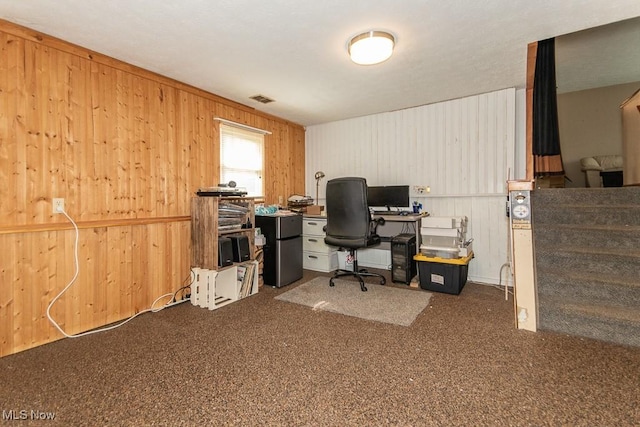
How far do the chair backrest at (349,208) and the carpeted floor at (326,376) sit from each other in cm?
110

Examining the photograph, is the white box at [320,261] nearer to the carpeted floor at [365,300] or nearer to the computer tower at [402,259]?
the carpeted floor at [365,300]

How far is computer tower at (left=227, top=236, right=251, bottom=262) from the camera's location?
317cm

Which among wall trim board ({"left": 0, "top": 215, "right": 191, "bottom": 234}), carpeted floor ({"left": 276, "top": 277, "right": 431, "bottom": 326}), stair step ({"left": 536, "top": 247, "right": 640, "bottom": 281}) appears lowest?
carpeted floor ({"left": 276, "top": 277, "right": 431, "bottom": 326})

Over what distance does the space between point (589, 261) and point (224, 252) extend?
3.24 metres

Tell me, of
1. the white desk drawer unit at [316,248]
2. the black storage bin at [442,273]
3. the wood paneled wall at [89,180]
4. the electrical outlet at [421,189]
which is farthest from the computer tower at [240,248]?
the electrical outlet at [421,189]

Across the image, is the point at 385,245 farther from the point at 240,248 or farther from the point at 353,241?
the point at 240,248

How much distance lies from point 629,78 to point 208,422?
593cm

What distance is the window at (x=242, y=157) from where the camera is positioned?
12.1 feet

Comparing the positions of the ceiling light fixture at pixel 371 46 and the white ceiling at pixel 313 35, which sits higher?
the white ceiling at pixel 313 35

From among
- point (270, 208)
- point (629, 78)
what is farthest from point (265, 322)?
point (629, 78)

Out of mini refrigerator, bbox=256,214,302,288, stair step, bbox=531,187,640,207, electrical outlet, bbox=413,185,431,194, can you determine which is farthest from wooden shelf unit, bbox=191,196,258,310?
stair step, bbox=531,187,640,207

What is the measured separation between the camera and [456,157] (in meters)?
3.89

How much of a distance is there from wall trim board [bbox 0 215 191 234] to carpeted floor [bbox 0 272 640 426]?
86 centimetres

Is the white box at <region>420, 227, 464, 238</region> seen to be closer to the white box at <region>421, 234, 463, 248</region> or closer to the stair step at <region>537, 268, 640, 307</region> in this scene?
the white box at <region>421, 234, 463, 248</region>
